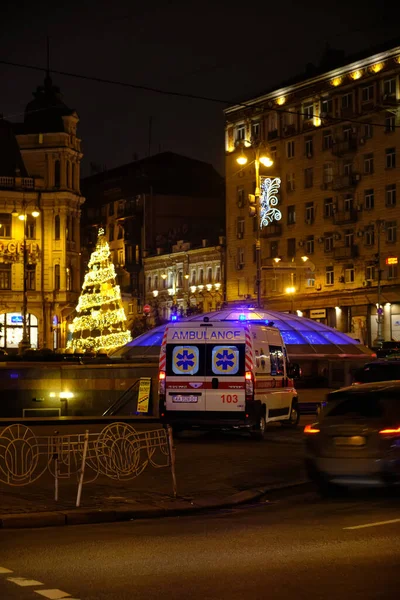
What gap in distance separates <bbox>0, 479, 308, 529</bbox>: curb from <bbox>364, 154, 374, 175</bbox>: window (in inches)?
2534

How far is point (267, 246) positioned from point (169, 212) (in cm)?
2799

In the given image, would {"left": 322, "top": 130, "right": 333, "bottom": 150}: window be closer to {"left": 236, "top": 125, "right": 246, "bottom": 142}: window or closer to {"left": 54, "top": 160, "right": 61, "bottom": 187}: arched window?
{"left": 236, "top": 125, "right": 246, "bottom": 142}: window

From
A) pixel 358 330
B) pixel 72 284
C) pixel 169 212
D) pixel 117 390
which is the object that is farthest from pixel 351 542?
pixel 169 212

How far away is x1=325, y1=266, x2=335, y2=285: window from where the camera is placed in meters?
81.4

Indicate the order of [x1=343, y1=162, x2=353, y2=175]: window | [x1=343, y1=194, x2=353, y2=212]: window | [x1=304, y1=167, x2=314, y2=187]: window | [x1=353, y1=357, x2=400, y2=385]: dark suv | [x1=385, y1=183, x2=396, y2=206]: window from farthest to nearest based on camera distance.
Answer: [x1=304, y1=167, x2=314, y2=187]: window
[x1=343, y1=162, x2=353, y2=175]: window
[x1=343, y1=194, x2=353, y2=212]: window
[x1=385, y1=183, x2=396, y2=206]: window
[x1=353, y1=357, x2=400, y2=385]: dark suv

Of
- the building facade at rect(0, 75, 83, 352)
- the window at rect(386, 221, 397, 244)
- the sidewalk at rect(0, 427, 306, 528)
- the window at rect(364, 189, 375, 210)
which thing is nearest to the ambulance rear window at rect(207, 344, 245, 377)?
the sidewalk at rect(0, 427, 306, 528)

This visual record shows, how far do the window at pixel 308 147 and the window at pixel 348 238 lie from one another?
7560mm

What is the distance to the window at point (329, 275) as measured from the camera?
81.4 metres

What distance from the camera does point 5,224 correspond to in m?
91.6

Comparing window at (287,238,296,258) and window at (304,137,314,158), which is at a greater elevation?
window at (304,137,314,158)

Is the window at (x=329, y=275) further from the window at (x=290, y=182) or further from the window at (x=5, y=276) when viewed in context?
the window at (x=5, y=276)

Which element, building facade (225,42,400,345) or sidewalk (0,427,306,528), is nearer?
sidewalk (0,427,306,528)

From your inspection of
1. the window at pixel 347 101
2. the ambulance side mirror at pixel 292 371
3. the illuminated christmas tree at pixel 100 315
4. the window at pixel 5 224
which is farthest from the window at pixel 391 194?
the ambulance side mirror at pixel 292 371

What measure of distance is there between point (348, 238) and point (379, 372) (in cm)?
5329
